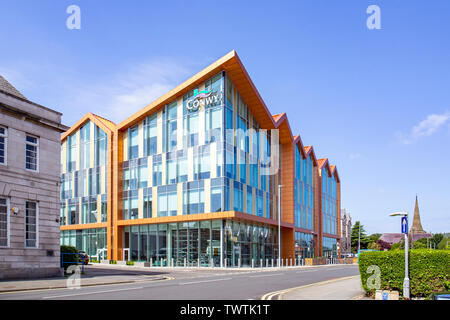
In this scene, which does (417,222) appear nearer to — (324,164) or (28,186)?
(324,164)

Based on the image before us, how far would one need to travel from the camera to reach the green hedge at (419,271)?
596 inches

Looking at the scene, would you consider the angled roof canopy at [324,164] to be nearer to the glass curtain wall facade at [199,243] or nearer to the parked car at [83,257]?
the glass curtain wall facade at [199,243]

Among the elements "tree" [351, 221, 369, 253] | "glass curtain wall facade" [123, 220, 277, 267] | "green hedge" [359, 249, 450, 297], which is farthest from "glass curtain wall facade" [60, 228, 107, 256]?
"tree" [351, 221, 369, 253]

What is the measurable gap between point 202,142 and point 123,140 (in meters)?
12.3

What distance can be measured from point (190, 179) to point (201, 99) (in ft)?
27.2

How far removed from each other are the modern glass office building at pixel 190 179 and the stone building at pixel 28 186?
19.4m

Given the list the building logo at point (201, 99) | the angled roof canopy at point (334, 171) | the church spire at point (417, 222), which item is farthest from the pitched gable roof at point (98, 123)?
the church spire at point (417, 222)

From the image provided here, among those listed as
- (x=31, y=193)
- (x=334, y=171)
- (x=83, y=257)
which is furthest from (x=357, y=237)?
(x=31, y=193)

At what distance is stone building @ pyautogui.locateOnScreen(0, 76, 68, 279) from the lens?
24.2 meters

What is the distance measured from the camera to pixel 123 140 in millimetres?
53719

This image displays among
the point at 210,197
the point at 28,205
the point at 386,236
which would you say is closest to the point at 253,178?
the point at 210,197

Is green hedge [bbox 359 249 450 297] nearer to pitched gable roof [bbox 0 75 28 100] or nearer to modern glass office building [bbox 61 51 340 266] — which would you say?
pitched gable roof [bbox 0 75 28 100]

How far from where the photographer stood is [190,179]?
153ft

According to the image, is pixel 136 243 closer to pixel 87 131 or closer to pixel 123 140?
pixel 123 140
